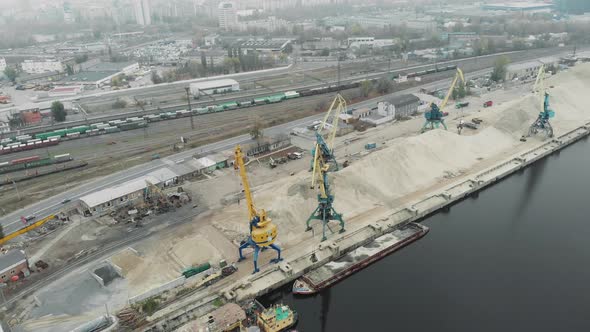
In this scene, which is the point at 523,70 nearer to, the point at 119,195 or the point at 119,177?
the point at 119,177

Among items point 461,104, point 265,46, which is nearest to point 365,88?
point 461,104

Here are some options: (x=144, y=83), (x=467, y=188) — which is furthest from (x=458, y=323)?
(x=144, y=83)

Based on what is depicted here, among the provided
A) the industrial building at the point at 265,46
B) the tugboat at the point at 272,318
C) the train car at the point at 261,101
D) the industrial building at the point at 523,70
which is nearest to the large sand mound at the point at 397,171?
the tugboat at the point at 272,318

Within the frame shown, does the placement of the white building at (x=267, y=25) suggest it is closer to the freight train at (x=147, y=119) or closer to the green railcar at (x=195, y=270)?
the freight train at (x=147, y=119)

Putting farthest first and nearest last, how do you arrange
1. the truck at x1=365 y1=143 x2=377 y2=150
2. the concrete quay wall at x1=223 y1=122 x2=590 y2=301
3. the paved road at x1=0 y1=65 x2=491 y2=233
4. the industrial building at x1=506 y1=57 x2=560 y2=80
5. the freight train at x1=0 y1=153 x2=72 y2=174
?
the industrial building at x1=506 y1=57 x2=560 y2=80 → the truck at x1=365 y1=143 x2=377 y2=150 → the freight train at x1=0 y1=153 x2=72 y2=174 → the paved road at x1=0 y1=65 x2=491 y2=233 → the concrete quay wall at x1=223 y1=122 x2=590 y2=301

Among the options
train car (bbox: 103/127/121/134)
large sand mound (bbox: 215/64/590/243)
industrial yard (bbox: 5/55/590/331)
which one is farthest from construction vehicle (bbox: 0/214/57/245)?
train car (bbox: 103/127/121/134)

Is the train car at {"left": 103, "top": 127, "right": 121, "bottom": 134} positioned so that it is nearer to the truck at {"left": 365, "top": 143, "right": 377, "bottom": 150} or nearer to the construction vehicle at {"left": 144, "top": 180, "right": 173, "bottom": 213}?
the construction vehicle at {"left": 144, "top": 180, "right": 173, "bottom": 213}
